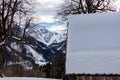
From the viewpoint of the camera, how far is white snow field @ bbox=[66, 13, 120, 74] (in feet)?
59.9

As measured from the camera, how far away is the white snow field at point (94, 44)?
18.3 m

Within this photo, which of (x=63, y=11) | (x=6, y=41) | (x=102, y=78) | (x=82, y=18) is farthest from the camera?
(x=63, y=11)

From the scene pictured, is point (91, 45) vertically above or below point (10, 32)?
above

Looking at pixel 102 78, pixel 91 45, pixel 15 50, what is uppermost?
pixel 91 45

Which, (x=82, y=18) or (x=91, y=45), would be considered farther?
(x=82, y=18)

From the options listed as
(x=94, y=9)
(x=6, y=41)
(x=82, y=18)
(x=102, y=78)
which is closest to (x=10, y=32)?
(x=6, y=41)

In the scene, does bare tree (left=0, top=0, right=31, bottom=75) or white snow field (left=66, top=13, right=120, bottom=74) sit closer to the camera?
white snow field (left=66, top=13, right=120, bottom=74)

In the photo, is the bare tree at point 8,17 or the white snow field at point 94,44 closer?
the white snow field at point 94,44

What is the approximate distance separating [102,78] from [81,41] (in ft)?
8.20

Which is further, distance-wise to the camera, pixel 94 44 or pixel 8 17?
pixel 8 17

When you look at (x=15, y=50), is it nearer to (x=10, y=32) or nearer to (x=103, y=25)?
(x=10, y=32)

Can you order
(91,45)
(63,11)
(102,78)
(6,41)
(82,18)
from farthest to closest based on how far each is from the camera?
(63,11), (6,41), (82,18), (91,45), (102,78)

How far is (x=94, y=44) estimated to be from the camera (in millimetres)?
19188

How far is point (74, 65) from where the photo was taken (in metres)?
18.7
